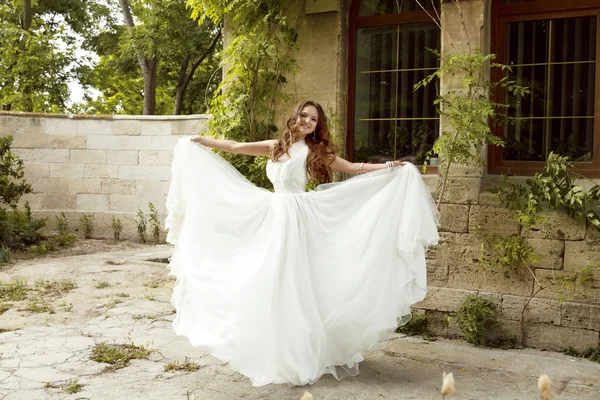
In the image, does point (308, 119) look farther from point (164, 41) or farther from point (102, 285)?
point (164, 41)

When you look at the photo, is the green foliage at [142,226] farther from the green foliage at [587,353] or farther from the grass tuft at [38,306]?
the green foliage at [587,353]

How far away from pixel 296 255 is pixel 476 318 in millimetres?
1887

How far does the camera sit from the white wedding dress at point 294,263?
147 inches

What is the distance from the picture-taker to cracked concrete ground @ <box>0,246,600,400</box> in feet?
12.3

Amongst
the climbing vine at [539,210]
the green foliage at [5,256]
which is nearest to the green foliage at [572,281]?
the climbing vine at [539,210]

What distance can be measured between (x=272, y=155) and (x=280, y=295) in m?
1.03

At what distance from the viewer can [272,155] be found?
4.32m

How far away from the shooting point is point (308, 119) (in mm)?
4223

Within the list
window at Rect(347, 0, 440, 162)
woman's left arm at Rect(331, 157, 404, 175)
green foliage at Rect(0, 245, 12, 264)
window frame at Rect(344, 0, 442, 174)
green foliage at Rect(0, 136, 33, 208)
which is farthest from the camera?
green foliage at Rect(0, 136, 33, 208)

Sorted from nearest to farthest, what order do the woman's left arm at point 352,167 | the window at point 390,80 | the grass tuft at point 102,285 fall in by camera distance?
the woman's left arm at point 352,167, the window at point 390,80, the grass tuft at point 102,285

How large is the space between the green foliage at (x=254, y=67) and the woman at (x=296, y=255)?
1670mm

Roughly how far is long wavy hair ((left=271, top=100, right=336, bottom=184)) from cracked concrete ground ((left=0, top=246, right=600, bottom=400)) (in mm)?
1385

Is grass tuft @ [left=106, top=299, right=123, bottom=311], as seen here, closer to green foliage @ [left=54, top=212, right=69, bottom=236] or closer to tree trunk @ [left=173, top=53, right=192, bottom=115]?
green foliage @ [left=54, top=212, right=69, bottom=236]

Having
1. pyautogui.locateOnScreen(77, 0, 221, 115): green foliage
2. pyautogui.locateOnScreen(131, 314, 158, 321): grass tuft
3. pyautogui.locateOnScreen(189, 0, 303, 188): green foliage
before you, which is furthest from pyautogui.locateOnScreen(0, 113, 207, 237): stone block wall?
pyautogui.locateOnScreen(131, 314, 158, 321): grass tuft
